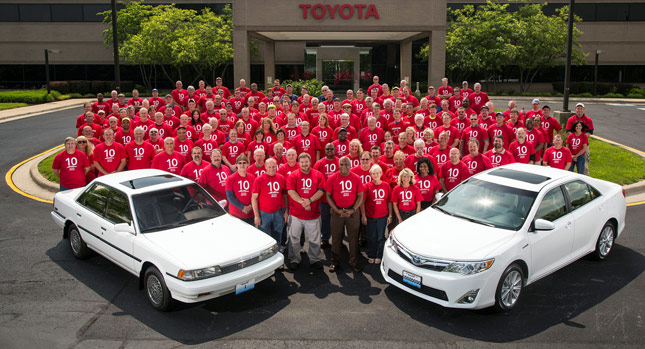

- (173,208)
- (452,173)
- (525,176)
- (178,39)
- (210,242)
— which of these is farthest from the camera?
(178,39)

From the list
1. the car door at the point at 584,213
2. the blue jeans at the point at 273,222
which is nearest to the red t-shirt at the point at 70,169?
the blue jeans at the point at 273,222

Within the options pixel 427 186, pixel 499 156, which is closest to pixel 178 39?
pixel 499 156

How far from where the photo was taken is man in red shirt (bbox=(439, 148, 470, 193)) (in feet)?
30.1

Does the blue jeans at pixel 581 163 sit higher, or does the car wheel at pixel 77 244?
the blue jeans at pixel 581 163

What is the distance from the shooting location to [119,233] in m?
7.33

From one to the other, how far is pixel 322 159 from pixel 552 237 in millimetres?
3815

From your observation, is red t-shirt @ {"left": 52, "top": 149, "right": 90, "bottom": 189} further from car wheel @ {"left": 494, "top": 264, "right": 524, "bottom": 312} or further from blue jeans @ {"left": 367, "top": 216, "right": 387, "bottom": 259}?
car wheel @ {"left": 494, "top": 264, "right": 524, "bottom": 312}

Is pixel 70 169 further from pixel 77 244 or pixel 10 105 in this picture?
pixel 10 105

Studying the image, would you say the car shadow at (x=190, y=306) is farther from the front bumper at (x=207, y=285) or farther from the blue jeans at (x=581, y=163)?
the blue jeans at (x=581, y=163)

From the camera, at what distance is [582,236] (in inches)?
304

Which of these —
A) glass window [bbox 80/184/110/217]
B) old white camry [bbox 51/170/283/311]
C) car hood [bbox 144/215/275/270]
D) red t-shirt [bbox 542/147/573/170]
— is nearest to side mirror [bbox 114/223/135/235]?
old white camry [bbox 51/170/283/311]

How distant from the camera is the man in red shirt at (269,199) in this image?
8.15 meters

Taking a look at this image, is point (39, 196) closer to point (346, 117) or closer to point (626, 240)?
point (346, 117)

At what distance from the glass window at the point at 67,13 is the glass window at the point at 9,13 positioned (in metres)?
3.15
